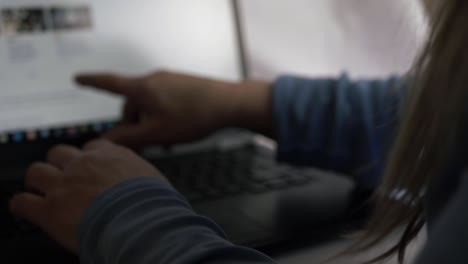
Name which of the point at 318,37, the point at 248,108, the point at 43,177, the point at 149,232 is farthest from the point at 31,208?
the point at 318,37

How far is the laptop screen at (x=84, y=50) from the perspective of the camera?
516mm

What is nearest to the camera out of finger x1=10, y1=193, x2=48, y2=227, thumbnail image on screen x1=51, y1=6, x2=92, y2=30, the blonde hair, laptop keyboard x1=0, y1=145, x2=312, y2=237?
the blonde hair

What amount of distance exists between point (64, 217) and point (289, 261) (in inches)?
6.5

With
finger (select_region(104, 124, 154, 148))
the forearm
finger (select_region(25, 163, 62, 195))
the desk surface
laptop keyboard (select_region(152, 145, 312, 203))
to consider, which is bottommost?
laptop keyboard (select_region(152, 145, 312, 203))

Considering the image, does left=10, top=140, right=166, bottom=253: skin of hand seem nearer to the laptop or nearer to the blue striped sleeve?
the laptop

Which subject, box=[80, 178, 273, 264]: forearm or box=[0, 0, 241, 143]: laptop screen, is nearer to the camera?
box=[80, 178, 273, 264]: forearm

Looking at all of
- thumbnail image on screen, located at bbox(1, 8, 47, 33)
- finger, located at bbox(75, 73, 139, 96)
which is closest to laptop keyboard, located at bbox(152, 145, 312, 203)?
finger, located at bbox(75, 73, 139, 96)

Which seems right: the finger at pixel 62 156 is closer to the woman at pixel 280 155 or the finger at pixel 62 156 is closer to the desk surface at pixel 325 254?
the woman at pixel 280 155

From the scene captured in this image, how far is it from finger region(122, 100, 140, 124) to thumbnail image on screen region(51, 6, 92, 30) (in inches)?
4.7

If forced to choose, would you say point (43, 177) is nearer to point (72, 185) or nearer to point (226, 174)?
point (72, 185)

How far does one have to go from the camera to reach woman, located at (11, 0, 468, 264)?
0.23 meters

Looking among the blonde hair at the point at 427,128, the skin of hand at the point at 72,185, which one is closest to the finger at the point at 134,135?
the skin of hand at the point at 72,185

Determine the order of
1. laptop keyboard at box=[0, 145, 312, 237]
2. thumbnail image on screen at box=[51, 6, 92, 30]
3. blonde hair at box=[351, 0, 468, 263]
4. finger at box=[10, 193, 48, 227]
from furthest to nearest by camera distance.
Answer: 1. thumbnail image on screen at box=[51, 6, 92, 30]
2. laptop keyboard at box=[0, 145, 312, 237]
3. finger at box=[10, 193, 48, 227]
4. blonde hair at box=[351, 0, 468, 263]

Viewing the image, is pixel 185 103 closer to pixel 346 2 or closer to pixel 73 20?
pixel 73 20
